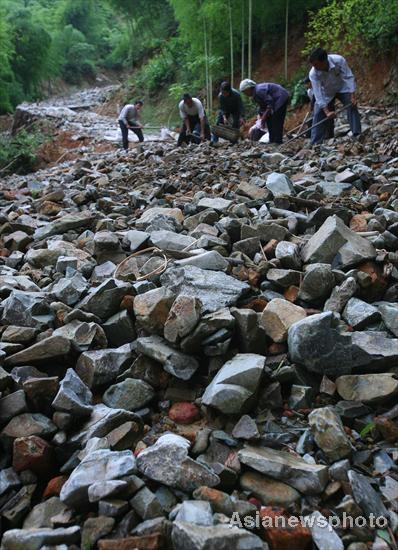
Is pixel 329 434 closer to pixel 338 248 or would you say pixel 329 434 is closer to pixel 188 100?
pixel 338 248

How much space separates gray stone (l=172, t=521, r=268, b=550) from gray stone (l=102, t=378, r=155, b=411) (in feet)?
2.41

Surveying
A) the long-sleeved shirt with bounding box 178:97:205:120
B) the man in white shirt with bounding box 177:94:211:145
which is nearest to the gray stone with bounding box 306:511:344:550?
the man in white shirt with bounding box 177:94:211:145

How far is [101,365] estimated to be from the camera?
2148 millimetres

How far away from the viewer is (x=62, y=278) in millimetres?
2951

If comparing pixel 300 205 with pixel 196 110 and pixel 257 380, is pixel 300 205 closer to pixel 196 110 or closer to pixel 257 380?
pixel 257 380

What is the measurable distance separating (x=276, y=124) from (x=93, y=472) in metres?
7.37

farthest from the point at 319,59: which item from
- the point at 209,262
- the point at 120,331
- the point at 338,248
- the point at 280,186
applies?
the point at 120,331

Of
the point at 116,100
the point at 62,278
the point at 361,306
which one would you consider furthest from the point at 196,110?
the point at 116,100

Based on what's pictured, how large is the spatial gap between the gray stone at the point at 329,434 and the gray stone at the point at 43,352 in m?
1.12

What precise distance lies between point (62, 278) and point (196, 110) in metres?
6.86

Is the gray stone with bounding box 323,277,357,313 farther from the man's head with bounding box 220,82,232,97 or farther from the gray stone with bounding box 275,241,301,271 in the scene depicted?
the man's head with bounding box 220,82,232,97

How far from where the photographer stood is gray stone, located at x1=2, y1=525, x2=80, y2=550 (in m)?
1.40

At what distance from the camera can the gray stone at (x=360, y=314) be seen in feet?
7.25

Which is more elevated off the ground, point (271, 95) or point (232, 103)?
point (271, 95)
